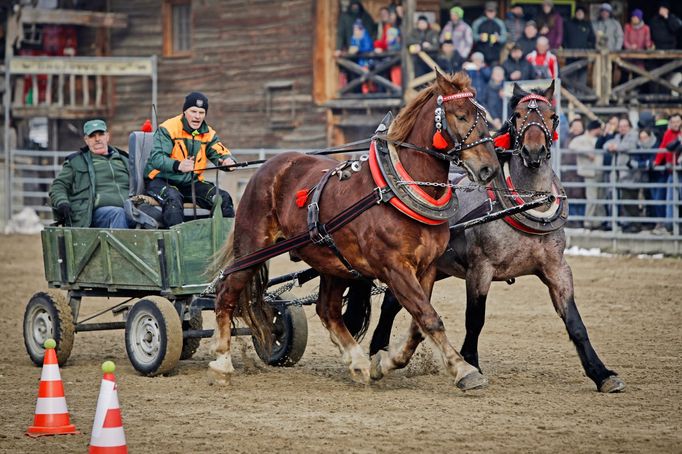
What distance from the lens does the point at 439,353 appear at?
25.2 feet

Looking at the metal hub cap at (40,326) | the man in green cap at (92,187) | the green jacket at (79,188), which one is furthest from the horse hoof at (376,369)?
the green jacket at (79,188)

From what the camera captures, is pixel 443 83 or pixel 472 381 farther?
pixel 443 83

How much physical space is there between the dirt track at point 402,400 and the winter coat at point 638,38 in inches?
375

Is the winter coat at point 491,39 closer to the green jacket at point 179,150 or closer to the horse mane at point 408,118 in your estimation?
the green jacket at point 179,150

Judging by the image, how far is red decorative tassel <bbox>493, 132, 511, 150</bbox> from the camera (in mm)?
8492

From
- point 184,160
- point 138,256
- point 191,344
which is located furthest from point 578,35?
point 138,256

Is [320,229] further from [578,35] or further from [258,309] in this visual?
[578,35]

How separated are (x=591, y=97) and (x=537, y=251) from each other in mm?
12939

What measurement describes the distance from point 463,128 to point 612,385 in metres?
1.94

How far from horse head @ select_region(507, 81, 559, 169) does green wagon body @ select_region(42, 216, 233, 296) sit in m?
2.41

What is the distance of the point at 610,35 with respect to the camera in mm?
20766

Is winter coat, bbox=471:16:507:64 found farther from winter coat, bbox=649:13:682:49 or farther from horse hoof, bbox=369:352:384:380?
horse hoof, bbox=369:352:384:380

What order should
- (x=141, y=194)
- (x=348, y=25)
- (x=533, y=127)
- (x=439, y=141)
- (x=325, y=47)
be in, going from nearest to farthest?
(x=439, y=141) → (x=533, y=127) → (x=141, y=194) → (x=348, y=25) → (x=325, y=47)

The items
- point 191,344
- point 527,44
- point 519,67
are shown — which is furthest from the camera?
point 527,44
